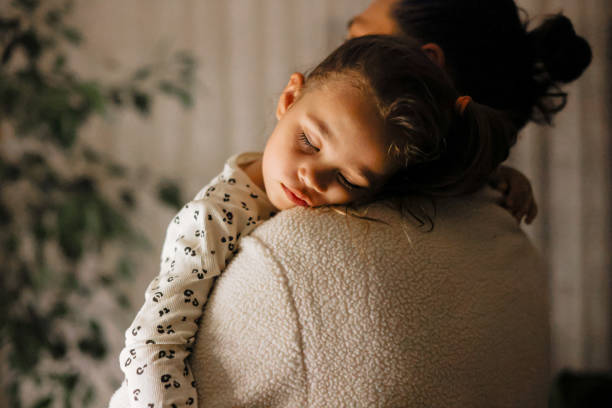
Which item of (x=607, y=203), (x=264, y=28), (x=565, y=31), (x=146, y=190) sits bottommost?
(x=607, y=203)

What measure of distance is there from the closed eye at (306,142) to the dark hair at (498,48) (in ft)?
1.25

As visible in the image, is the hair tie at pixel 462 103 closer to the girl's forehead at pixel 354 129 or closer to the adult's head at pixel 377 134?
the adult's head at pixel 377 134

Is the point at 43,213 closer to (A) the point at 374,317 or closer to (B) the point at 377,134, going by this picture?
(B) the point at 377,134

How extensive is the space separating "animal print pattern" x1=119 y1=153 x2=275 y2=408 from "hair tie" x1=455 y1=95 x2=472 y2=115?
0.35 m

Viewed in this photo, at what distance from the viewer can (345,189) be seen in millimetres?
704

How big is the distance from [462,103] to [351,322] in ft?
1.26

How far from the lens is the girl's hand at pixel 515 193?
927 millimetres

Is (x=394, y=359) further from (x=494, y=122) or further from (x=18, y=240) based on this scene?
(x=18, y=240)

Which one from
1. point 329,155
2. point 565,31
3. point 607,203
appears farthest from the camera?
point 607,203

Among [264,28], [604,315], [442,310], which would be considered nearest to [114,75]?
[264,28]

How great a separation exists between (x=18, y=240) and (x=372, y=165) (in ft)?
4.44

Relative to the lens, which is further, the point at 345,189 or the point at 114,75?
the point at 114,75

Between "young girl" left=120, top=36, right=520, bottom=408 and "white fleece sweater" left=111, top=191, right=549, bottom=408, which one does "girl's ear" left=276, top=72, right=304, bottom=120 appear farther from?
"white fleece sweater" left=111, top=191, right=549, bottom=408

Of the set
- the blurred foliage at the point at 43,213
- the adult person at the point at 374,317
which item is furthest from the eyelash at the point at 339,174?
the blurred foliage at the point at 43,213
